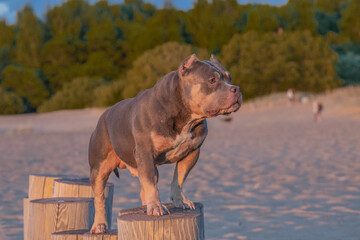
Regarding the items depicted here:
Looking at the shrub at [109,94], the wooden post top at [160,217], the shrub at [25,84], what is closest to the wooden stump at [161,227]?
the wooden post top at [160,217]

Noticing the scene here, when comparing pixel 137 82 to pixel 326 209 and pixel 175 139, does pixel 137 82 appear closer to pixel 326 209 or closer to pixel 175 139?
pixel 326 209

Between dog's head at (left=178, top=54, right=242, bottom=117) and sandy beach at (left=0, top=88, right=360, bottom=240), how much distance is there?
332 centimetres

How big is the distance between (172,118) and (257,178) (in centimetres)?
713

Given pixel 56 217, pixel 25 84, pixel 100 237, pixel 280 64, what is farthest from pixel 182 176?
pixel 25 84

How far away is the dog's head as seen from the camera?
9.26ft

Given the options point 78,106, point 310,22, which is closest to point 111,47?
point 78,106

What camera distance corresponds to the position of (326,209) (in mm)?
7105

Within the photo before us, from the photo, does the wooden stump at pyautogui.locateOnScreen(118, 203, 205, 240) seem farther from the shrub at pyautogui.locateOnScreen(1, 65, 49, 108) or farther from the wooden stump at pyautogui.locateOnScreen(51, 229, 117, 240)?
the shrub at pyautogui.locateOnScreen(1, 65, 49, 108)

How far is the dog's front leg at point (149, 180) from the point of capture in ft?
9.69

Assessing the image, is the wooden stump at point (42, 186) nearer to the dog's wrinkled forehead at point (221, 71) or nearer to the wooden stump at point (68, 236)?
the wooden stump at point (68, 236)

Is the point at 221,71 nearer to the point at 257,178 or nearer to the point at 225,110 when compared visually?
the point at 225,110

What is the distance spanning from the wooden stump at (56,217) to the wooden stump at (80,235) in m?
0.12

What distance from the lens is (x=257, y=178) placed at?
9.80 metres

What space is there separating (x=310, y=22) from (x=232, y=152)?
3520 centimetres
